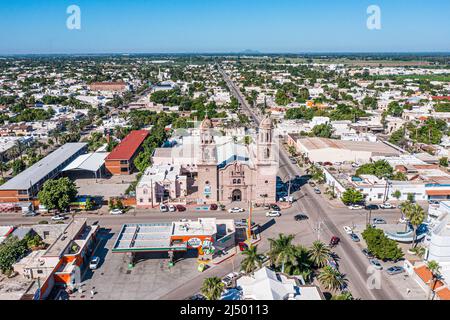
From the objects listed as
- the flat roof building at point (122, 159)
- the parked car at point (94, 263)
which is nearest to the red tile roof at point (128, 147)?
the flat roof building at point (122, 159)

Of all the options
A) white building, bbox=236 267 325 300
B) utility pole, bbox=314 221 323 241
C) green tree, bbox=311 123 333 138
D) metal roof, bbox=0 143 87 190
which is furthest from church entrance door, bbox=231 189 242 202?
green tree, bbox=311 123 333 138

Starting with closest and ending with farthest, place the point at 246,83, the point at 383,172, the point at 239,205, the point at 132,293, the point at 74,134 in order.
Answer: the point at 132,293 → the point at 239,205 → the point at 383,172 → the point at 74,134 → the point at 246,83

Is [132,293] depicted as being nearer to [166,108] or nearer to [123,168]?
[123,168]

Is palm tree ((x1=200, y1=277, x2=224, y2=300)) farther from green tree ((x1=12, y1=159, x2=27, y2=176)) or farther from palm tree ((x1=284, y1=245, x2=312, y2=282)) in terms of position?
green tree ((x1=12, y1=159, x2=27, y2=176))

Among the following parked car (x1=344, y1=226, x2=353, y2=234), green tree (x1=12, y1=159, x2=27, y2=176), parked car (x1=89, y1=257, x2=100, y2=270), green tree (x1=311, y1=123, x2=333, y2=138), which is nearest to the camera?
parked car (x1=89, y1=257, x2=100, y2=270)

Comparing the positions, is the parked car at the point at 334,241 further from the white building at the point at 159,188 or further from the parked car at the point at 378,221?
the white building at the point at 159,188

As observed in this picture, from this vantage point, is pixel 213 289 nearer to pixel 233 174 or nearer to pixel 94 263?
pixel 94 263
